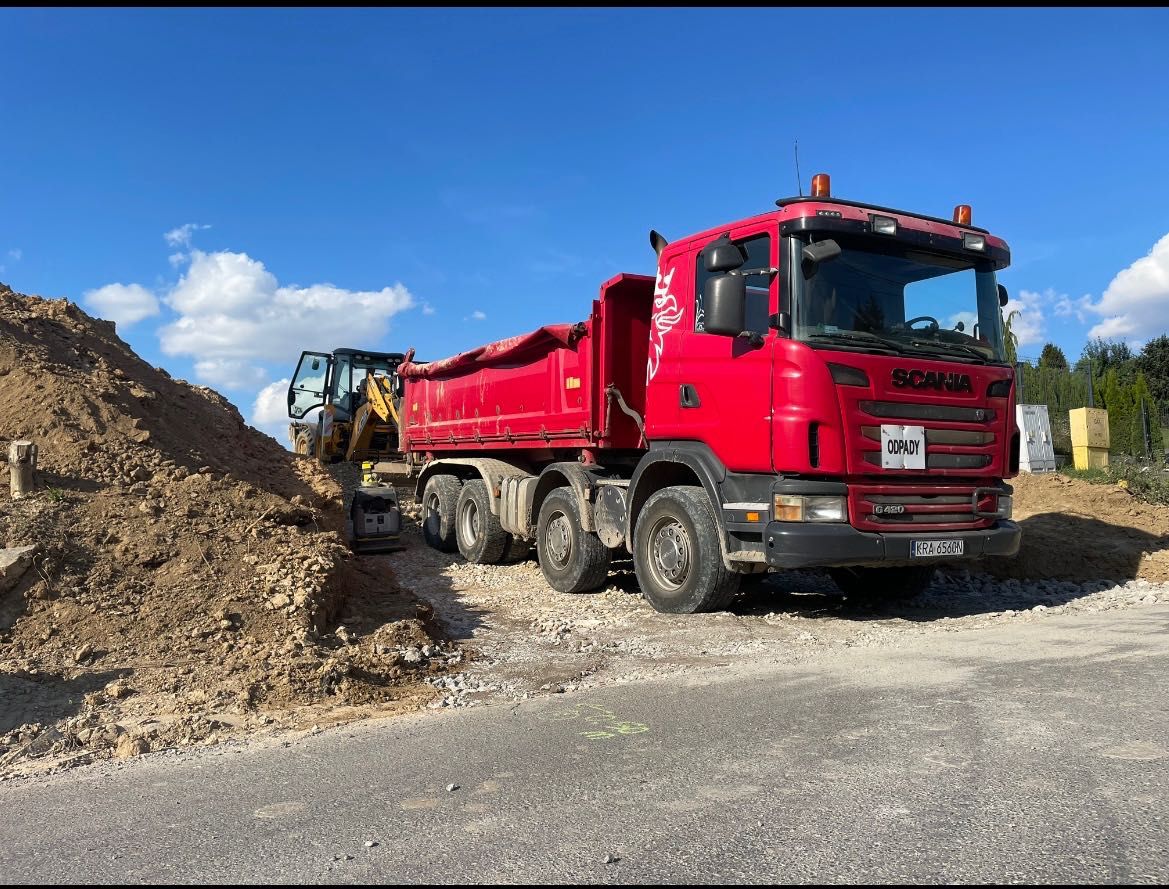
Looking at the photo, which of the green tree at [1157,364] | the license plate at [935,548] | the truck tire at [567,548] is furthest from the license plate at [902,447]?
the green tree at [1157,364]

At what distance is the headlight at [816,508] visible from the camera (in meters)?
6.60

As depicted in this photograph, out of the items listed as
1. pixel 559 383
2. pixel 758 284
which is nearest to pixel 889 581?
pixel 758 284

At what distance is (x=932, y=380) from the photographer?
6.87m

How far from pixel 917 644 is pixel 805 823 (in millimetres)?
3668

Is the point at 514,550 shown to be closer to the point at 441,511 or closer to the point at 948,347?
the point at 441,511

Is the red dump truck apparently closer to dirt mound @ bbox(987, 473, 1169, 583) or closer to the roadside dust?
the roadside dust

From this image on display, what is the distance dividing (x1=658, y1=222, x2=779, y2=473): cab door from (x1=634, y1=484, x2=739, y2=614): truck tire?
52 centimetres

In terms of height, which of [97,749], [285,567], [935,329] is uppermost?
[935,329]

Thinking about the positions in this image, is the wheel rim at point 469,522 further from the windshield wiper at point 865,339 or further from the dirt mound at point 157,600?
the windshield wiper at point 865,339

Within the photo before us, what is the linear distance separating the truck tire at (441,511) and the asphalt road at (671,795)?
755 centimetres

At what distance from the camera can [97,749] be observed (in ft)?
14.4

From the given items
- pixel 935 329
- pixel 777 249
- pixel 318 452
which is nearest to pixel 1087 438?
pixel 935 329

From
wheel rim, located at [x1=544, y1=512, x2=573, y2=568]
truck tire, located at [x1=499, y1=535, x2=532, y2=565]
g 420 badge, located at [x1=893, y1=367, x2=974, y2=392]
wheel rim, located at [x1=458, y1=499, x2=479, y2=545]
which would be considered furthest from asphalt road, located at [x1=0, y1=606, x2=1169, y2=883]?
wheel rim, located at [x1=458, y1=499, x2=479, y2=545]

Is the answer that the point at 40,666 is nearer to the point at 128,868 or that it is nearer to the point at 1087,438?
the point at 128,868
